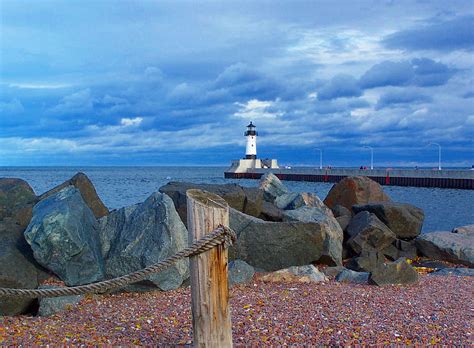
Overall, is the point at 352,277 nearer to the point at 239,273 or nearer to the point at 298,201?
the point at 239,273

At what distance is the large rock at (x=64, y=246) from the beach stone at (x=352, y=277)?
424cm

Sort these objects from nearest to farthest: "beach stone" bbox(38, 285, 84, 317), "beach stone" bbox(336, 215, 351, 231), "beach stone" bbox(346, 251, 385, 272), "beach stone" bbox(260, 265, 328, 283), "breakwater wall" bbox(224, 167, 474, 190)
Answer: "beach stone" bbox(38, 285, 84, 317), "beach stone" bbox(260, 265, 328, 283), "beach stone" bbox(346, 251, 385, 272), "beach stone" bbox(336, 215, 351, 231), "breakwater wall" bbox(224, 167, 474, 190)

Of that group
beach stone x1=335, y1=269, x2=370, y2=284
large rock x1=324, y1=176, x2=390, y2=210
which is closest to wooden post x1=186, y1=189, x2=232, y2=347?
beach stone x1=335, y1=269, x2=370, y2=284

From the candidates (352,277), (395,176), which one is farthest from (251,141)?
(352,277)

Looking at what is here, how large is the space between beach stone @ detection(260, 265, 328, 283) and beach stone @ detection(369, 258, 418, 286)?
94 cm

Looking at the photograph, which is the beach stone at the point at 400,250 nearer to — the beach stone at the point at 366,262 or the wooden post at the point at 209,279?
the beach stone at the point at 366,262

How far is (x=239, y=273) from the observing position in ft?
32.3

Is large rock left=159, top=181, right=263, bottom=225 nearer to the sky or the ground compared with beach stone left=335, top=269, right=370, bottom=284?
nearer to the sky

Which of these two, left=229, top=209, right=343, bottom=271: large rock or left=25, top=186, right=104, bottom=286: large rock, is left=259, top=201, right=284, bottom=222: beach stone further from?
left=25, top=186, right=104, bottom=286: large rock

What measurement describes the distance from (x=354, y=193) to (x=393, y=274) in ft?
39.2

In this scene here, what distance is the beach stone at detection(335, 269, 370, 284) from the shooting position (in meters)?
10.5

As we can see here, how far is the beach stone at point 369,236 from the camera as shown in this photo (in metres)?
14.8

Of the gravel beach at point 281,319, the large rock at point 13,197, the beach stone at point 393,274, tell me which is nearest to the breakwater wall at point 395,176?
the large rock at point 13,197

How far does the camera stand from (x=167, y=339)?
20.9ft
